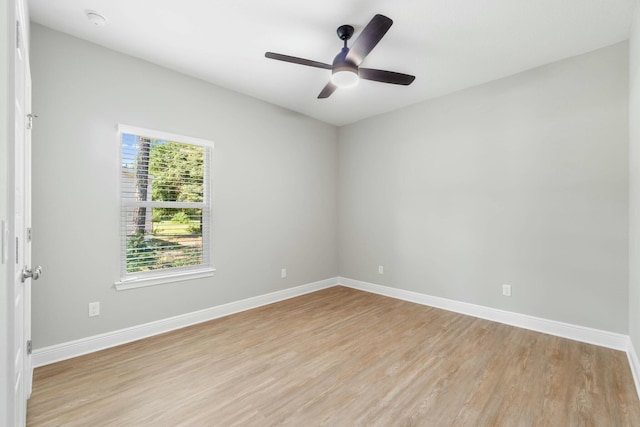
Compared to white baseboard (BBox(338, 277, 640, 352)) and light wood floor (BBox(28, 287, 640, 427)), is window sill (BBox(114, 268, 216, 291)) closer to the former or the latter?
light wood floor (BBox(28, 287, 640, 427))

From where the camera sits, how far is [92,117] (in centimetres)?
266

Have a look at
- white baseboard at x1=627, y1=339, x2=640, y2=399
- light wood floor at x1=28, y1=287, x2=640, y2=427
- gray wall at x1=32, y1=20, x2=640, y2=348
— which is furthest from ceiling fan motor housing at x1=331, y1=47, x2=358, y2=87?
white baseboard at x1=627, y1=339, x2=640, y2=399

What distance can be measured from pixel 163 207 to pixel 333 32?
239cm

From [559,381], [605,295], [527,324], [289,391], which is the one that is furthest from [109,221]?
[605,295]

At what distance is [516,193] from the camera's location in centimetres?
325

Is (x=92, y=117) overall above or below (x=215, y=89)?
below

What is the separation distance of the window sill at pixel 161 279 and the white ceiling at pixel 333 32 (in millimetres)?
2199

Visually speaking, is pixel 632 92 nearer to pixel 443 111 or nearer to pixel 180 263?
pixel 443 111

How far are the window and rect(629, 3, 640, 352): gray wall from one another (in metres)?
3.88

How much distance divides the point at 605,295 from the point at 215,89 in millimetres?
4566

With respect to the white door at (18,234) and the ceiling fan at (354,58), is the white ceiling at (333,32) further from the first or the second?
the white door at (18,234)

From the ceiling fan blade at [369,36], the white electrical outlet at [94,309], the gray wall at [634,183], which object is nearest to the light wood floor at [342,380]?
the white electrical outlet at [94,309]

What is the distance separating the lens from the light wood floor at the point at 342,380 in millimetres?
1818

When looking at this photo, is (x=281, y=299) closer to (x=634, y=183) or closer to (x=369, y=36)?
(x=369, y=36)
